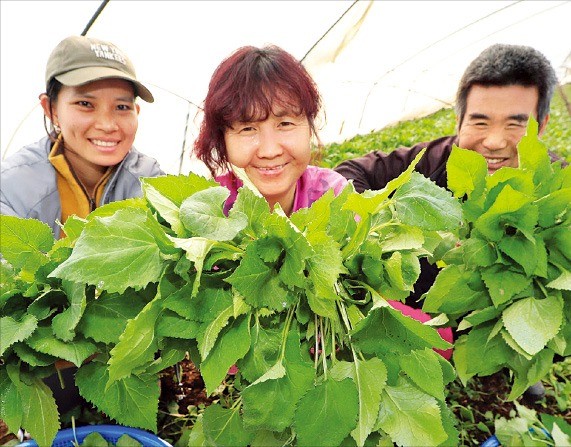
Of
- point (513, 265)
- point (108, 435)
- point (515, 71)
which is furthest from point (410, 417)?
point (515, 71)

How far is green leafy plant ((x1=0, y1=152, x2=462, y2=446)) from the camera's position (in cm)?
66

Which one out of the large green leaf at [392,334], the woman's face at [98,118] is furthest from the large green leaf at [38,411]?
the woman's face at [98,118]

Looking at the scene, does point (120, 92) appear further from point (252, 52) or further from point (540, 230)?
point (540, 230)

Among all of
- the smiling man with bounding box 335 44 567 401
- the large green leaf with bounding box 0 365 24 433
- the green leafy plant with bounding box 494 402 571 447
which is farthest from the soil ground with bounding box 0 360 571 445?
the large green leaf with bounding box 0 365 24 433

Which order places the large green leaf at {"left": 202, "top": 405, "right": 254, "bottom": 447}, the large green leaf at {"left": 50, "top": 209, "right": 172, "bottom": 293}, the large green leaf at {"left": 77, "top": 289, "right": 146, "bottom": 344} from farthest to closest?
the large green leaf at {"left": 202, "top": 405, "right": 254, "bottom": 447} → the large green leaf at {"left": 77, "top": 289, "right": 146, "bottom": 344} → the large green leaf at {"left": 50, "top": 209, "right": 172, "bottom": 293}

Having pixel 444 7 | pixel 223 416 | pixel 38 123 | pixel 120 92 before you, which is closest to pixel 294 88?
pixel 120 92

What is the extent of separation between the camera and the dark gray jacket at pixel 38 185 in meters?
1.67

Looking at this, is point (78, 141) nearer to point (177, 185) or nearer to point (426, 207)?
point (177, 185)

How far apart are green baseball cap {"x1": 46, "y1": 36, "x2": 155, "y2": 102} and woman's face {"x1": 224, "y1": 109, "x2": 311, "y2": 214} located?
51cm

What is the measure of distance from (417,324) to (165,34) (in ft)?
9.30

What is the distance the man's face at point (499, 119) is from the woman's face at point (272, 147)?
69cm

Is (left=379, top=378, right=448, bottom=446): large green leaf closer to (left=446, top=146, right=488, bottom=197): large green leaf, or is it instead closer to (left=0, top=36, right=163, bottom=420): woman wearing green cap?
(left=446, top=146, right=488, bottom=197): large green leaf

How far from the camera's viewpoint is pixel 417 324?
2.22 feet

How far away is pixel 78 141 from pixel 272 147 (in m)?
0.73
